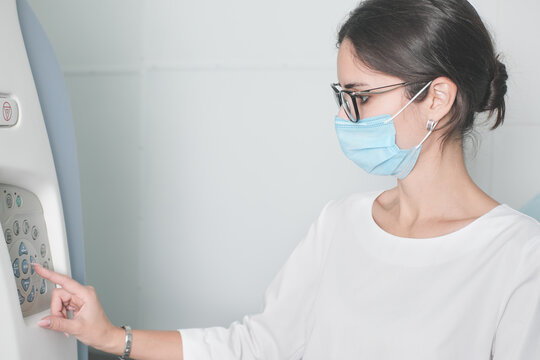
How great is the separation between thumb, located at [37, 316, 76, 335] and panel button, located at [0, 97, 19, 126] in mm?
319

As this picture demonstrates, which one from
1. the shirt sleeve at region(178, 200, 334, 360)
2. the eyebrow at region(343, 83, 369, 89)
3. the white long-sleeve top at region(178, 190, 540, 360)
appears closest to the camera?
the white long-sleeve top at region(178, 190, 540, 360)

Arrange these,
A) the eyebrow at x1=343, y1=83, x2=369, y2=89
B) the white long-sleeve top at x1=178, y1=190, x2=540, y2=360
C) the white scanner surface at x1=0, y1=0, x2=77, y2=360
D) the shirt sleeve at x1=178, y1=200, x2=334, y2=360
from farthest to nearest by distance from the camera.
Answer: the shirt sleeve at x1=178, y1=200, x2=334, y2=360 → the eyebrow at x1=343, y1=83, x2=369, y2=89 → the white long-sleeve top at x1=178, y1=190, x2=540, y2=360 → the white scanner surface at x1=0, y1=0, x2=77, y2=360

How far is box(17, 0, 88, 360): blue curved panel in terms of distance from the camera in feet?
3.10

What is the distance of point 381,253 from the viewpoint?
1.10m

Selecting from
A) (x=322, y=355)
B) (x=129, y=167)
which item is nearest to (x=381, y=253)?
(x=322, y=355)

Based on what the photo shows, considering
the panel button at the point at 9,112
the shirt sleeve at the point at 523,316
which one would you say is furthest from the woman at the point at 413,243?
the panel button at the point at 9,112

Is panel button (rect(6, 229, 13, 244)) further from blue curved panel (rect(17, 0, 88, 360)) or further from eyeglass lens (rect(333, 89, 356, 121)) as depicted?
eyeglass lens (rect(333, 89, 356, 121))

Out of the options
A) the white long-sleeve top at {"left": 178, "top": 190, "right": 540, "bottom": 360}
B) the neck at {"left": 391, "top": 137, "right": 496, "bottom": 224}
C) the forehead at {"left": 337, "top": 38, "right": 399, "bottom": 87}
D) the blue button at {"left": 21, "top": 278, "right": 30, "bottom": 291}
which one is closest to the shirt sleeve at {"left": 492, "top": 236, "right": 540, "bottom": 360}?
the white long-sleeve top at {"left": 178, "top": 190, "right": 540, "bottom": 360}

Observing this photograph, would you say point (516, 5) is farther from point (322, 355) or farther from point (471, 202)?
point (322, 355)

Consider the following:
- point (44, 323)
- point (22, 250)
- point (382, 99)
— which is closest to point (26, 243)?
point (22, 250)

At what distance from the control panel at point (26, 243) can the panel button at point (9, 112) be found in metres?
0.11

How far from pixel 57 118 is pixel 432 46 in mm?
671

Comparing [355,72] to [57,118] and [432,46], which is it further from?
[57,118]

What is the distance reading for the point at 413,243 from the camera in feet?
3.50
